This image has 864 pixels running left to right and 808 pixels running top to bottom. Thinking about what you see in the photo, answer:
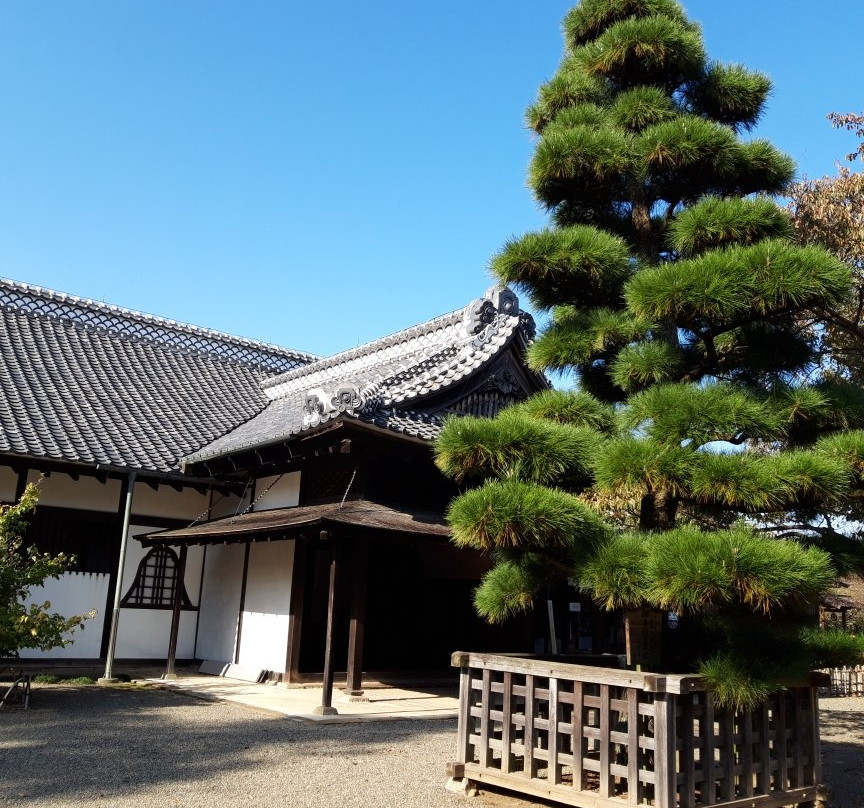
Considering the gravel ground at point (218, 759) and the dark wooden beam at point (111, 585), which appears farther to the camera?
the dark wooden beam at point (111, 585)

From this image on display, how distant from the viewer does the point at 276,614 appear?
38.1 ft

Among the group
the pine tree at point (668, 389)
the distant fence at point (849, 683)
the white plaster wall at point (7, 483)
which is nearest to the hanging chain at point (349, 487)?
the pine tree at point (668, 389)

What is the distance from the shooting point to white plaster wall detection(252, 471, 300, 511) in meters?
12.2

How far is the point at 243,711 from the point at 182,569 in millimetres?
4027

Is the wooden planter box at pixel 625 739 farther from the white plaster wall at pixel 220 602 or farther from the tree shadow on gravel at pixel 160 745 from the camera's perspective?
the white plaster wall at pixel 220 602

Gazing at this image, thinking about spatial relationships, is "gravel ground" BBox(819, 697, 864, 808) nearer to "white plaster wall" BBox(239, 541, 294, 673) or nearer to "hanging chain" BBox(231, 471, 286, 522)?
"white plaster wall" BBox(239, 541, 294, 673)

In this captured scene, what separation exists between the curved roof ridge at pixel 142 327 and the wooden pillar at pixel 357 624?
914cm

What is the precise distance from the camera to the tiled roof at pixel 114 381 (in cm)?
1210

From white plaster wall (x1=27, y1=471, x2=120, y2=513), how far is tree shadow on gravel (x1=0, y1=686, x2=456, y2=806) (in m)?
3.38

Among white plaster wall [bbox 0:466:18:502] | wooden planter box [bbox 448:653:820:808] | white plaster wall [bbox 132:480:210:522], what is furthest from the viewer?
white plaster wall [bbox 132:480:210:522]

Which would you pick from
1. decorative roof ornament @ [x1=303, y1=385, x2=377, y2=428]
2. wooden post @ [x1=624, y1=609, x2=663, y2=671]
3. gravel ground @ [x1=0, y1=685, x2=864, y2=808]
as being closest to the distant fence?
gravel ground @ [x1=0, y1=685, x2=864, y2=808]

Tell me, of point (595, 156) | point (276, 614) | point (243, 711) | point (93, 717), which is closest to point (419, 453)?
point (276, 614)

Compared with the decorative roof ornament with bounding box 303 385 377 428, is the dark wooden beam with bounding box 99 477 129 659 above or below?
below

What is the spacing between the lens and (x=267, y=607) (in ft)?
38.9
